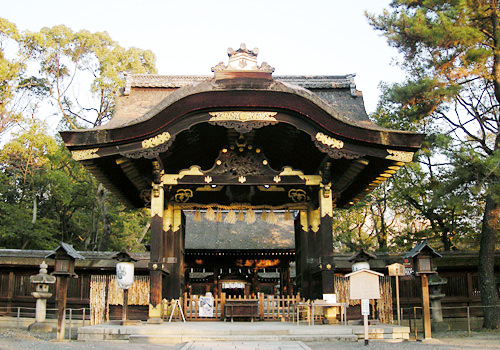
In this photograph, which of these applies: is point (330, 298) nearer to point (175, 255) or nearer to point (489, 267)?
point (175, 255)

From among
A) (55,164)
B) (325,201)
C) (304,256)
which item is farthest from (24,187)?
(325,201)

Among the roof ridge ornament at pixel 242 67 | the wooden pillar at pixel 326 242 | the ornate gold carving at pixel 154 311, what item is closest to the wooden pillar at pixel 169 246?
the ornate gold carving at pixel 154 311

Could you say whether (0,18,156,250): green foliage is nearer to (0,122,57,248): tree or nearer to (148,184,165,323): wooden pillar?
(0,122,57,248): tree

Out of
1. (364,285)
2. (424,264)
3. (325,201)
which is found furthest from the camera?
(325,201)

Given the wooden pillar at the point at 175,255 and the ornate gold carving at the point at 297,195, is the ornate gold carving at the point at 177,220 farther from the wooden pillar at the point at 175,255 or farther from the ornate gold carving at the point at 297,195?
the ornate gold carving at the point at 297,195

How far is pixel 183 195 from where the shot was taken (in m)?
13.1

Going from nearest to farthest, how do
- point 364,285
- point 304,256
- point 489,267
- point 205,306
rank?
point 364,285 < point 205,306 < point 304,256 < point 489,267

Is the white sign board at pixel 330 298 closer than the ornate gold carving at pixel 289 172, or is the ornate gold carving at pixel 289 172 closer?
the white sign board at pixel 330 298

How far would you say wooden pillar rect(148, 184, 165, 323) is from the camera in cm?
1034

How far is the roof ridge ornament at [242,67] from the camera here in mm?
10375

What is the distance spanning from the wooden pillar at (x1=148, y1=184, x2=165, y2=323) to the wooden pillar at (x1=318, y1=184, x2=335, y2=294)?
3.62 metres

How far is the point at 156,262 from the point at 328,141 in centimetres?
463

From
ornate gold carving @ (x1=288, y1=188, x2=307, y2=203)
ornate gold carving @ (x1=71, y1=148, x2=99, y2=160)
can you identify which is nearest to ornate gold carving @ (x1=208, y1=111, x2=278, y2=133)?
ornate gold carving @ (x1=71, y1=148, x2=99, y2=160)

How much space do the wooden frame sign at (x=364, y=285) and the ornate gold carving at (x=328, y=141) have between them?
9.66 feet
